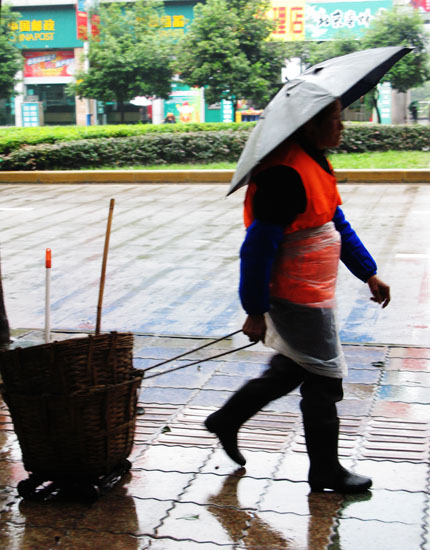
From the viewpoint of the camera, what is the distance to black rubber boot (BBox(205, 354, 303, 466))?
3.33 meters

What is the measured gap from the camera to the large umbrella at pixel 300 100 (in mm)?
2955

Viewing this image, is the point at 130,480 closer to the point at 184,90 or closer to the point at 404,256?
the point at 404,256

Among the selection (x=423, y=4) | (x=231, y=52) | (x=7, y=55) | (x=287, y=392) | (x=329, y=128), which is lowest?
(x=287, y=392)

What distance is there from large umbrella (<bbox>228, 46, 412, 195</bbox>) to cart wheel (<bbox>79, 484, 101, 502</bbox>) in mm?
1244

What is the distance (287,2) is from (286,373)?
31.3m

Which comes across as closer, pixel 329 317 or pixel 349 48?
pixel 329 317

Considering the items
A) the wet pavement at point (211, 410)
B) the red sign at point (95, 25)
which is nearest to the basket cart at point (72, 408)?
the wet pavement at point (211, 410)

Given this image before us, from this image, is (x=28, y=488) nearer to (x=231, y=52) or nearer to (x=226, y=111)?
(x=231, y=52)

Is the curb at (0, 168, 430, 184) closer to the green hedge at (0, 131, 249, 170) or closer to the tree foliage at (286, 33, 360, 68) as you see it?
the green hedge at (0, 131, 249, 170)

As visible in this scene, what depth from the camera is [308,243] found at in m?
3.12

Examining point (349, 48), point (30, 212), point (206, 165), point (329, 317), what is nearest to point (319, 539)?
point (329, 317)

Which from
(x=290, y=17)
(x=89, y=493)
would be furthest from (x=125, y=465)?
(x=290, y=17)

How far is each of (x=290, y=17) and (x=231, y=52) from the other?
10592mm

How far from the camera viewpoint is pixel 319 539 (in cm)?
295
